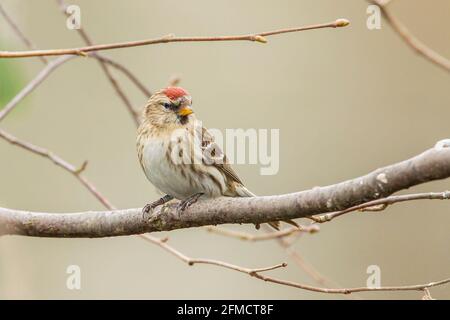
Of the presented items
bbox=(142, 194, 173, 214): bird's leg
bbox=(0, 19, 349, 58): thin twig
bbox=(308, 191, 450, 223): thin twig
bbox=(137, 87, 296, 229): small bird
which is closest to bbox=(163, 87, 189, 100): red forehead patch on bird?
bbox=(137, 87, 296, 229): small bird

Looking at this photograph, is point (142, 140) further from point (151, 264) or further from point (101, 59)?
point (151, 264)

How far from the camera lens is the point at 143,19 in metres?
6.13

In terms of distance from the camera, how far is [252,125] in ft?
19.4

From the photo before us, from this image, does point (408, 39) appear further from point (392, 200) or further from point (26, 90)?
point (26, 90)

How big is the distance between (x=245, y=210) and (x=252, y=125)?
3.39 meters

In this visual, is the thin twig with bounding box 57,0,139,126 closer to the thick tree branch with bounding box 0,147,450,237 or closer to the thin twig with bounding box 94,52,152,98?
the thin twig with bounding box 94,52,152,98

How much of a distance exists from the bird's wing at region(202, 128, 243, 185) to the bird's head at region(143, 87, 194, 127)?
0.39 feet

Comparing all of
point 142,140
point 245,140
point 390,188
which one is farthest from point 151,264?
point 390,188

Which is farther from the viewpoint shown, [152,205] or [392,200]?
[152,205]

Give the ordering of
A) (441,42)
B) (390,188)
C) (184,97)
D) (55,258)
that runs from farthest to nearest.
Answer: (441,42)
(55,258)
(184,97)
(390,188)

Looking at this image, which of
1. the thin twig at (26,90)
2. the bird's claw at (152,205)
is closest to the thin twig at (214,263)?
the bird's claw at (152,205)

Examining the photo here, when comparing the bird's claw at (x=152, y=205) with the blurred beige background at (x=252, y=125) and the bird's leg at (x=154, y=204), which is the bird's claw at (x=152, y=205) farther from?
the blurred beige background at (x=252, y=125)

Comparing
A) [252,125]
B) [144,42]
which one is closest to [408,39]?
[144,42]

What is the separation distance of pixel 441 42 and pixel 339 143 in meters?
1.14
